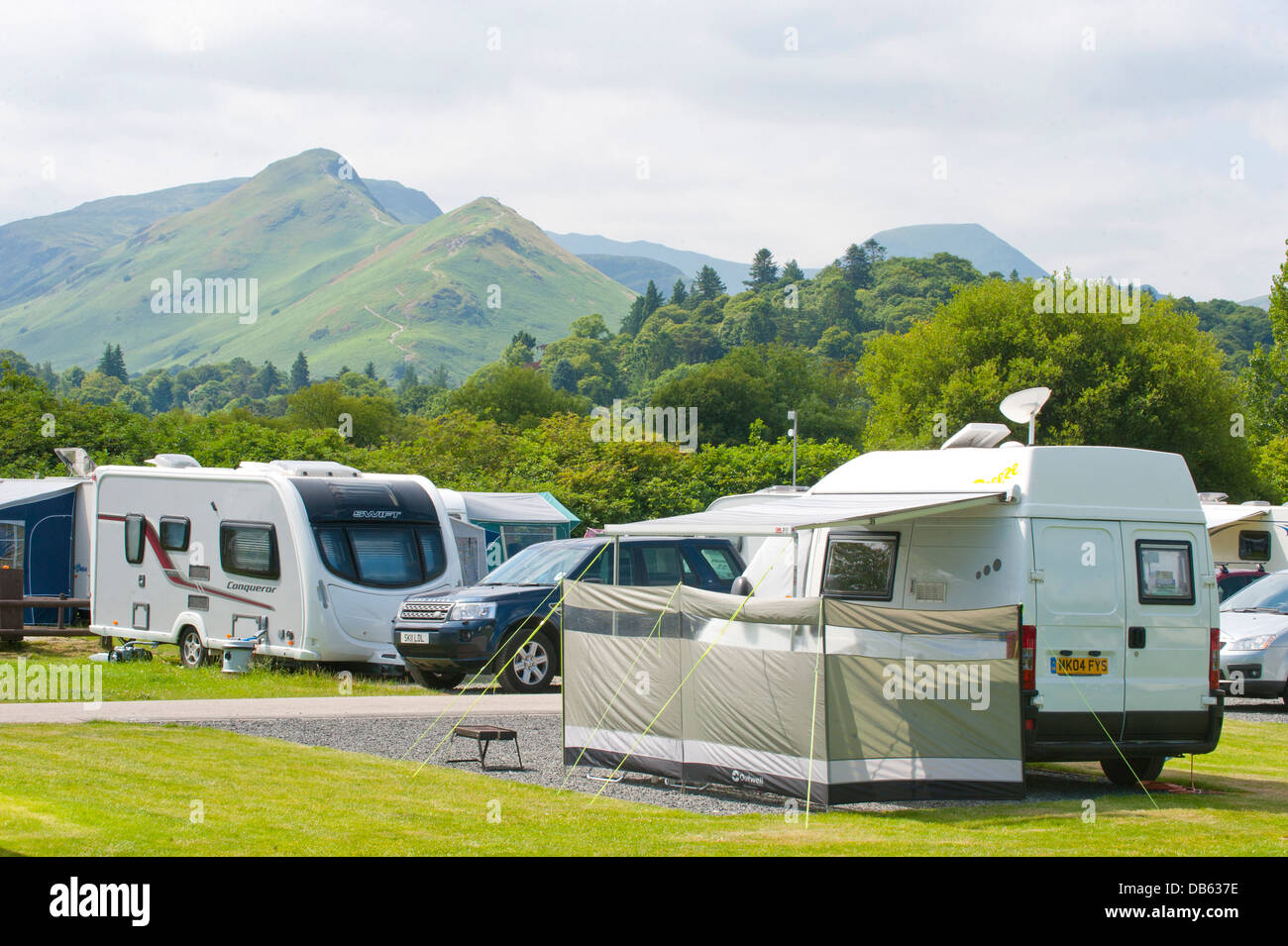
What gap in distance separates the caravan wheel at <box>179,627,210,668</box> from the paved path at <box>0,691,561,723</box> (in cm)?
338

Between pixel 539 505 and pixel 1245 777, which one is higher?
pixel 539 505

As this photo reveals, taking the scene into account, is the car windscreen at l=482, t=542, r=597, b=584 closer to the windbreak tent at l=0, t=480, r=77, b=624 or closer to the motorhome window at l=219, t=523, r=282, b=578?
the motorhome window at l=219, t=523, r=282, b=578

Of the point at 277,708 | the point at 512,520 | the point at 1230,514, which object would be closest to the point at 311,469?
the point at 277,708

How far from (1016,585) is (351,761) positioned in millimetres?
5573

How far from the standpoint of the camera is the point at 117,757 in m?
10.8

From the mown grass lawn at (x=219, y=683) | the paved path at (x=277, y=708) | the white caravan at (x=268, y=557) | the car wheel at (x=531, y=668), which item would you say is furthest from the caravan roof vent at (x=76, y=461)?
the car wheel at (x=531, y=668)

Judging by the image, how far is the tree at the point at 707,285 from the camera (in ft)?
613

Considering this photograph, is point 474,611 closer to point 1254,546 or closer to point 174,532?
point 174,532

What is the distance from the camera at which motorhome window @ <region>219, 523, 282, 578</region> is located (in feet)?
57.3

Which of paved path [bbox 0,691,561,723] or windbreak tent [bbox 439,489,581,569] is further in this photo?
windbreak tent [bbox 439,489,581,569]

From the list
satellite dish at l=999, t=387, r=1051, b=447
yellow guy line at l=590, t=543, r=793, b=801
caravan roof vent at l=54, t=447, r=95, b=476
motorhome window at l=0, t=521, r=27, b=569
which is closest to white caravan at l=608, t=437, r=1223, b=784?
yellow guy line at l=590, t=543, r=793, b=801
